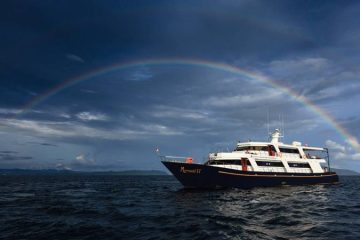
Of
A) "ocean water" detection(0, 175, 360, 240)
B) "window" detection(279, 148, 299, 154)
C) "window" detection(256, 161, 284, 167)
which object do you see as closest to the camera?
"ocean water" detection(0, 175, 360, 240)

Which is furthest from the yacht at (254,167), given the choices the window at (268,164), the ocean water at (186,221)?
the ocean water at (186,221)

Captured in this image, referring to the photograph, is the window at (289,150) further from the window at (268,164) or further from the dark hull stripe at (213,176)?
the dark hull stripe at (213,176)

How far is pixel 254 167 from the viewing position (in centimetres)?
4584

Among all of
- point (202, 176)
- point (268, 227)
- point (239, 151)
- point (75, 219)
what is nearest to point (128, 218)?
point (75, 219)

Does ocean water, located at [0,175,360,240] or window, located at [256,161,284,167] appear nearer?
ocean water, located at [0,175,360,240]

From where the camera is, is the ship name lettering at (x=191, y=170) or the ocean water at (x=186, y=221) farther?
the ship name lettering at (x=191, y=170)

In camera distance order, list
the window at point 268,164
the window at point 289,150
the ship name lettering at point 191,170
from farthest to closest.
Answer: the window at point 289,150, the window at point 268,164, the ship name lettering at point 191,170

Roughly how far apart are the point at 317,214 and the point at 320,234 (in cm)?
777

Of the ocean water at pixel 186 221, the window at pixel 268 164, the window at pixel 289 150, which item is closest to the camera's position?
the ocean water at pixel 186 221

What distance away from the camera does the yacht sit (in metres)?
42.5

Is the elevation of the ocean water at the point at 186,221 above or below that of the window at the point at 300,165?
below

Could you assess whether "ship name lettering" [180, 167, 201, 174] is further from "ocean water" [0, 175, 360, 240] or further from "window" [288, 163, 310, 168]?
"window" [288, 163, 310, 168]

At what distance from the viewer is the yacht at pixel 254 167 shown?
140 feet

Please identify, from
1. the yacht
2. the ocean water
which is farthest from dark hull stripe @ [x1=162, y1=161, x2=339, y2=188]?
the ocean water
